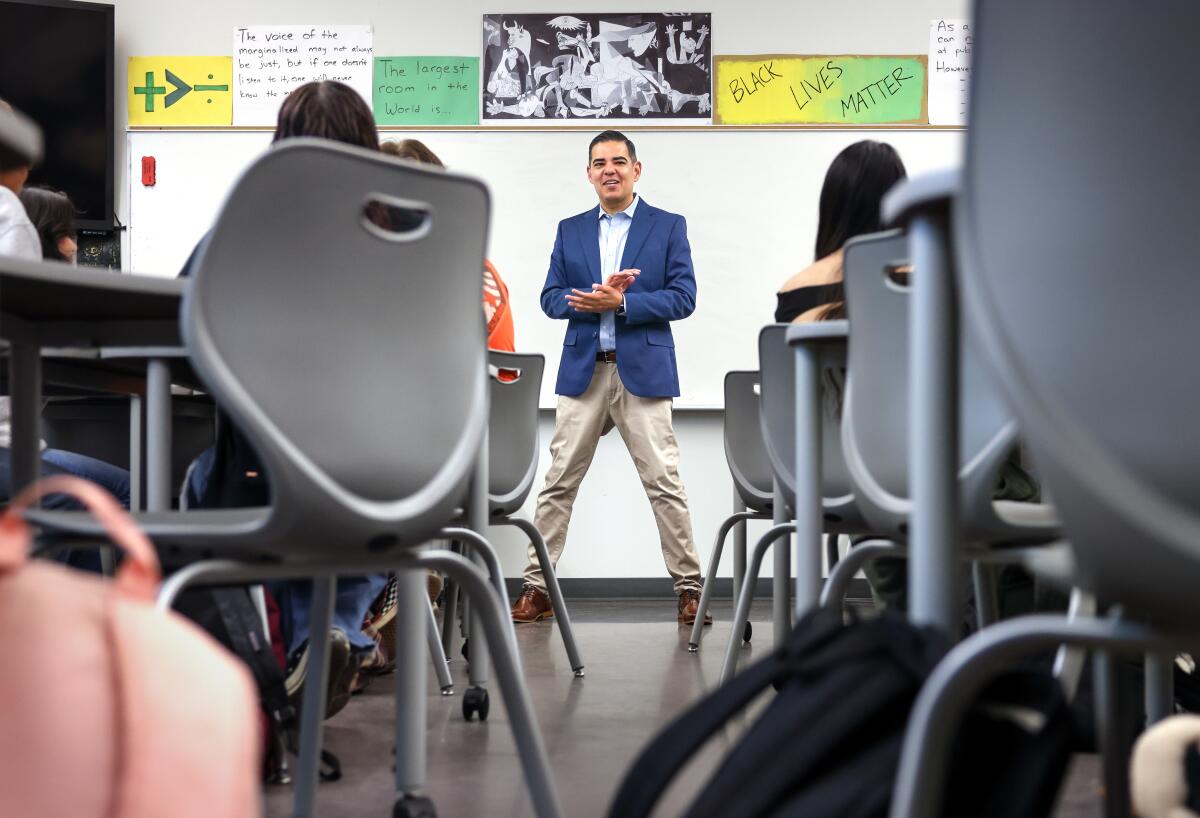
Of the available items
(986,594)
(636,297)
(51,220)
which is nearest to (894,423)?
(986,594)

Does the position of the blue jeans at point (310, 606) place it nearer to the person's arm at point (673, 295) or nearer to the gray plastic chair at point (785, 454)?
the gray plastic chair at point (785, 454)

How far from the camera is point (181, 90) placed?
5.06m

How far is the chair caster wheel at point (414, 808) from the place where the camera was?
148cm

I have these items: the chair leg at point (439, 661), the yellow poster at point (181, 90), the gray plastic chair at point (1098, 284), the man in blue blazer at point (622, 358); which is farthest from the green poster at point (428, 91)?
the gray plastic chair at point (1098, 284)

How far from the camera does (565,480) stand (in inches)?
173

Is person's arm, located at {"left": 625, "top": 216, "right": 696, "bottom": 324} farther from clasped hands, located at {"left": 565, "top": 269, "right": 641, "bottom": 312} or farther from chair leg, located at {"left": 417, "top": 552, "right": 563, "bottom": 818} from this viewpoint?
chair leg, located at {"left": 417, "top": 552, "right": 563, "bottom": 818}

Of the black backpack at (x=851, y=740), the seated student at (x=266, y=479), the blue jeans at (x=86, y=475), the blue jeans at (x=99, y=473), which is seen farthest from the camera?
the blue jeans at (x=99, y=473)

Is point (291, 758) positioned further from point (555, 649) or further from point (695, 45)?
point (695, 45)

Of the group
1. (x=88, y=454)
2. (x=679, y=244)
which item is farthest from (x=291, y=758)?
(x=679, y=244)

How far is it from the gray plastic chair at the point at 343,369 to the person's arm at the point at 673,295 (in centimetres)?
305

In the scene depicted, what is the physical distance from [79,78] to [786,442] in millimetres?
3837

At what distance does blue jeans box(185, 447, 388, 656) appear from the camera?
80.3 inches

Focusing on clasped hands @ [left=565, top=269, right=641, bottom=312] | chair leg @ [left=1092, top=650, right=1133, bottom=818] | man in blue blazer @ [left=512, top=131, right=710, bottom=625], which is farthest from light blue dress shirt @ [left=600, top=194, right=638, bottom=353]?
chair leg @ [left=1092, top=650, right=1133, bottom=818]

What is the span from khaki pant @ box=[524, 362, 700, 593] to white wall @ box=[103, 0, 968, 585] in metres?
0.66
